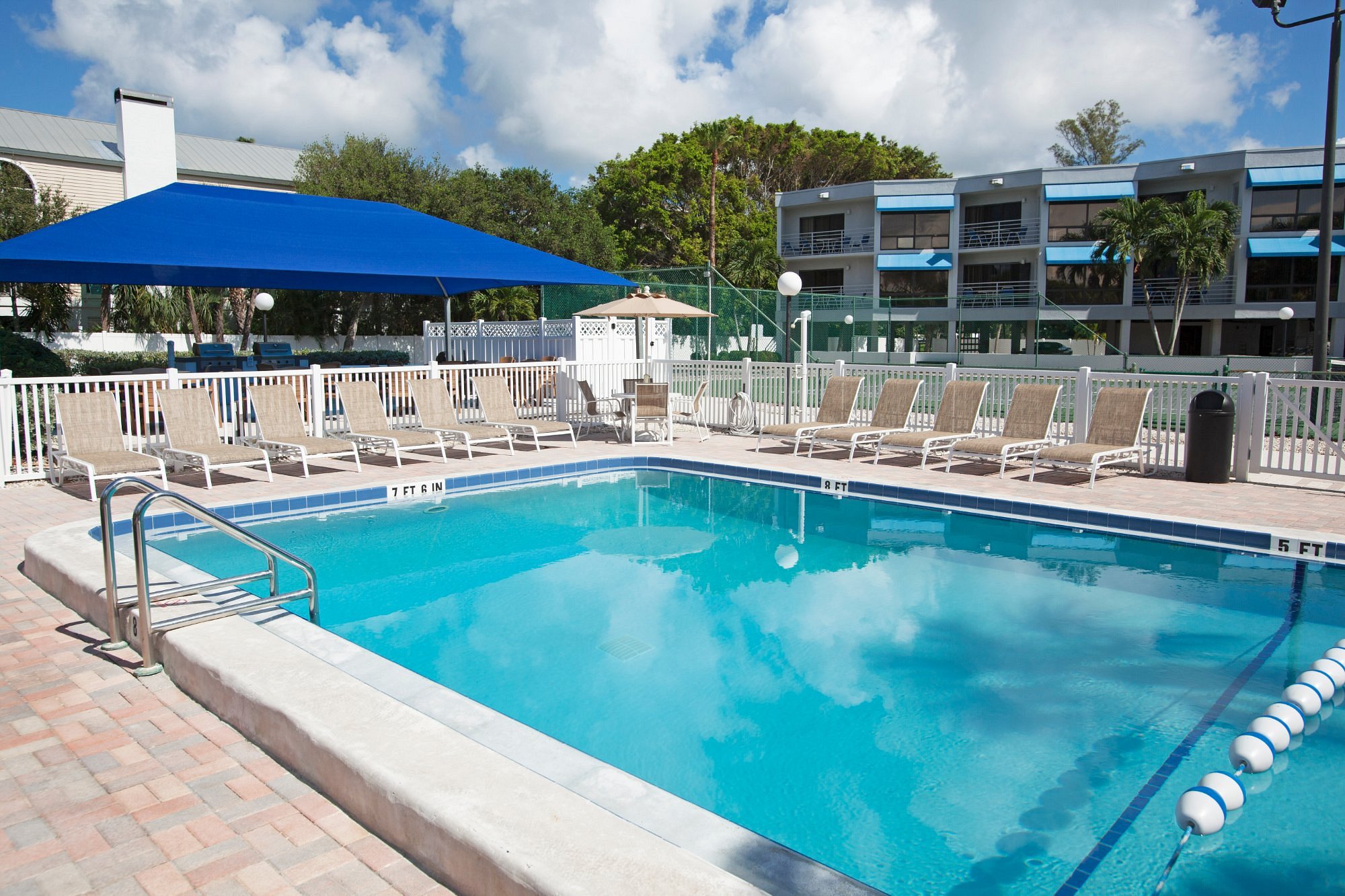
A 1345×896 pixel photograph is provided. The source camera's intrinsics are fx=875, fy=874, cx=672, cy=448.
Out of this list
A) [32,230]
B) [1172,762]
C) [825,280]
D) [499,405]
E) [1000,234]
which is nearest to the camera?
[1172,762]

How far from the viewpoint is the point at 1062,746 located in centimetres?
389

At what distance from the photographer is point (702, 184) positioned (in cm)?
4191

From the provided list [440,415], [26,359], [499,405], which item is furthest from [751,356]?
[26,359]

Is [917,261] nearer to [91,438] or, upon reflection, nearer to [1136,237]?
[1136,237]

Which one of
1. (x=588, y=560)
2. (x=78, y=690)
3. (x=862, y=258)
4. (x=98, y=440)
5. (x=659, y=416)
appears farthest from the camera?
(x=862, y=258)

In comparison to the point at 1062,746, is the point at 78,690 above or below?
above

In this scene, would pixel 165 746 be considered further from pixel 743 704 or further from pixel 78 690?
pixel 743 704

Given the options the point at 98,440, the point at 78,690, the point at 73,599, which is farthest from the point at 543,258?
the point at 78,690

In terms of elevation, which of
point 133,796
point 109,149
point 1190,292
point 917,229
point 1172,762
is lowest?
point 1172,762

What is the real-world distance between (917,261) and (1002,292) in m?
5.41

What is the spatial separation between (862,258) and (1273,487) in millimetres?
32757

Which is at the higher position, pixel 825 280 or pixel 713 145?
pixel 713 145

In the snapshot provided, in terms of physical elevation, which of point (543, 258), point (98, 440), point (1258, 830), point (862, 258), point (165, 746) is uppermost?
point (862, 258)

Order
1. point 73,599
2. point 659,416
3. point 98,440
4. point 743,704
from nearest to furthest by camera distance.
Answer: point 743,704, point 73,599, point 98,440, point 659,416
